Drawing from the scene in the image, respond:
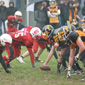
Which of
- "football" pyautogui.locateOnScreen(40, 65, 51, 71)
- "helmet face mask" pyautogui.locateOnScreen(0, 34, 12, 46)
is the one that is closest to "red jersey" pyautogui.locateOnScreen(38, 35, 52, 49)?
"football" pyautogui.locateOnScreen(40, 65, 51, 71)

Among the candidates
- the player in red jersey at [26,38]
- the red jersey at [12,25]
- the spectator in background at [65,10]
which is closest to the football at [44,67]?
the player in red jersey at [26,38]

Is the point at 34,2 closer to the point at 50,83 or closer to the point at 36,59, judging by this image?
the point at 36,59

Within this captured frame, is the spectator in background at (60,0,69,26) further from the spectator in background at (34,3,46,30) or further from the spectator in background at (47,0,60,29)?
the spectator in background at (34,3,46,30)

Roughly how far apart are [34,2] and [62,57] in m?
8.77

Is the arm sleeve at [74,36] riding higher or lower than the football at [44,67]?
higher

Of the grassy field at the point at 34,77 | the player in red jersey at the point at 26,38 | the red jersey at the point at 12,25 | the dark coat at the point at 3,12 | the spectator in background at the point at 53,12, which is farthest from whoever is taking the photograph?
the dark coat at the point at 3,12

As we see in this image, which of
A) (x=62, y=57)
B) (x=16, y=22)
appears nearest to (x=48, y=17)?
(x=16, y=22)

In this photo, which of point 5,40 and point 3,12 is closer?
point 5,40

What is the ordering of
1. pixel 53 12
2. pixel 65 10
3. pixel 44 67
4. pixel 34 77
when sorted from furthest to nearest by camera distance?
pixel 65 10 → pixel 53 12 → pixel 44 67 → pixel 34 77

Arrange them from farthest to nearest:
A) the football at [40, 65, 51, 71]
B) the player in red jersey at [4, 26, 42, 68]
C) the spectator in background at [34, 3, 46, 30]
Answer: the spectator in background at [34, 3, 46, 30], the player in red jersey at [4, 26, 42, 68], the football at [40, 65, 51, 71]

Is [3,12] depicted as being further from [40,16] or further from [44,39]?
[44,39]

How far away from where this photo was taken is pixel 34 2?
17.3 m

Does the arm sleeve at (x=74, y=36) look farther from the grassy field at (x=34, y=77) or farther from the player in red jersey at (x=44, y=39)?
the player in red jersey at (x=44, y=39)

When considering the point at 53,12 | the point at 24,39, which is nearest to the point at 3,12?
the point at 53,12
